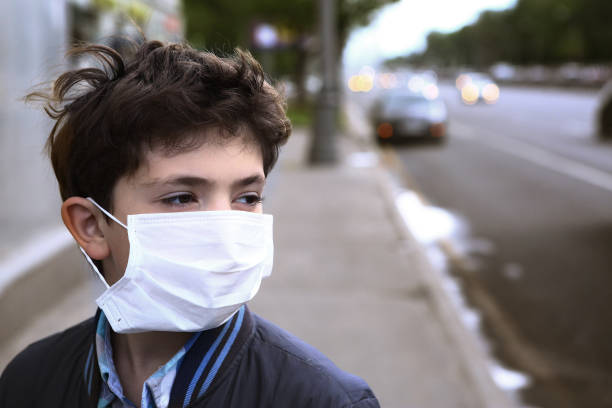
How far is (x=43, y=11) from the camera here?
6082mm

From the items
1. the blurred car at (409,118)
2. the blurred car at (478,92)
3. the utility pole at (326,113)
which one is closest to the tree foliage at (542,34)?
the blurred car at (478,92)

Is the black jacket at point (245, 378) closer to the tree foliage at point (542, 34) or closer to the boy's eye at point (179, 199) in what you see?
the boy's eye at point (179, 199)

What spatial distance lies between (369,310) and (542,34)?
3754 inches

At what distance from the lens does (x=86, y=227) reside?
1693mm

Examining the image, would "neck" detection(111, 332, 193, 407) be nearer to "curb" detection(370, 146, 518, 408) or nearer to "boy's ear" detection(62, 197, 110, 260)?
"boy's ear" detection(62, 197, 110, 260)

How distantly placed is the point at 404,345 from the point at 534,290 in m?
2.12

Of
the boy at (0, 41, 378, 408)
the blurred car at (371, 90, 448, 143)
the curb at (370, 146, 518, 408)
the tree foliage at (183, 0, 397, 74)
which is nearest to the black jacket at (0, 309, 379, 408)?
the boy at (0, 41, 378, 408)

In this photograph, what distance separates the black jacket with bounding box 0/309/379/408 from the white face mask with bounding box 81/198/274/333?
0.09 meters

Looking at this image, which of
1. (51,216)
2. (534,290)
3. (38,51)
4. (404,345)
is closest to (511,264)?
(534,290)

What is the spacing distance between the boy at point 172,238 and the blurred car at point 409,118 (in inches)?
712

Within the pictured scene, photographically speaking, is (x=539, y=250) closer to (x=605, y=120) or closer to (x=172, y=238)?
(x=172, y=238)

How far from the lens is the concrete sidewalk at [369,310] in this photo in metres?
4.09

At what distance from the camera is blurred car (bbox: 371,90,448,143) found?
1945 centimetres

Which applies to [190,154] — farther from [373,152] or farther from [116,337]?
[373,152]
